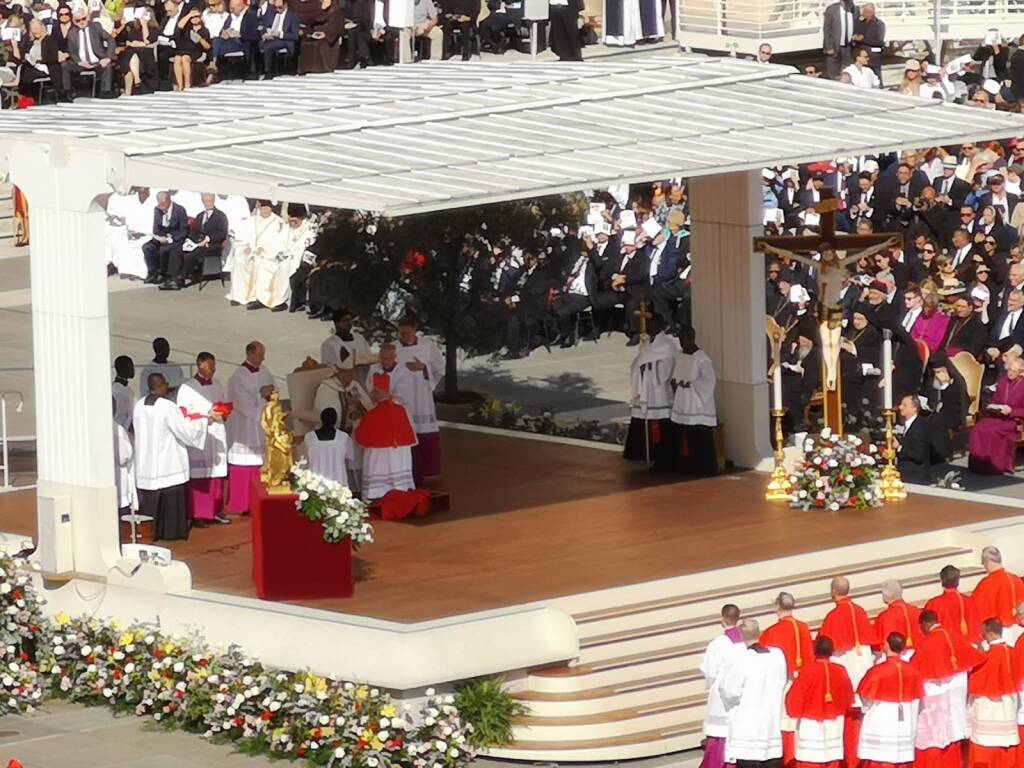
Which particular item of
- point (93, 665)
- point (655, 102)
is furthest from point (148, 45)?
point (93, 665)

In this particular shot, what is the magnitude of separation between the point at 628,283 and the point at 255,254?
4.80 metres

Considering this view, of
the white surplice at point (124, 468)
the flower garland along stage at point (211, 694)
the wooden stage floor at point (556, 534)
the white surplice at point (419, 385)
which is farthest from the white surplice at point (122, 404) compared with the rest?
the white surplice at point (419, 385)

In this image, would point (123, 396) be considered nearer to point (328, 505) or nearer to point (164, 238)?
point (328, 505)

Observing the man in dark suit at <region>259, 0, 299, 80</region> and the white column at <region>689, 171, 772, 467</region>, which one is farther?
the man in dark suit at <region>259, 0, 299, 80</region>

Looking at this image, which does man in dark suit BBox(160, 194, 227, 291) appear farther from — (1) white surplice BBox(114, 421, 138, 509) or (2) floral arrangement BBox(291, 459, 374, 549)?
(2) floral arrangement BBox(291, 459, 374, 549)

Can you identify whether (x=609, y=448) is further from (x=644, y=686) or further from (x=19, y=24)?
(x=19, y=24)

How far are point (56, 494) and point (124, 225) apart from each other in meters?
13.9

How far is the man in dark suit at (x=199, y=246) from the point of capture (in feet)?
120

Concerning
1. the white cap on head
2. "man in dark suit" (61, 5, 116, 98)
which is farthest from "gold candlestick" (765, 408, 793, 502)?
"man in dark suit" (61, 5, 116, 98)

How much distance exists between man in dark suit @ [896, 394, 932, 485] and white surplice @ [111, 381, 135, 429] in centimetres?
749

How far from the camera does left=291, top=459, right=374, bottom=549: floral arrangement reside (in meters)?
22.3

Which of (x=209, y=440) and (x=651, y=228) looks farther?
(x=651, y=228)

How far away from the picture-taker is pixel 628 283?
112 ft

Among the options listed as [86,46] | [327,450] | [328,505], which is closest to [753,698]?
[328,505]
